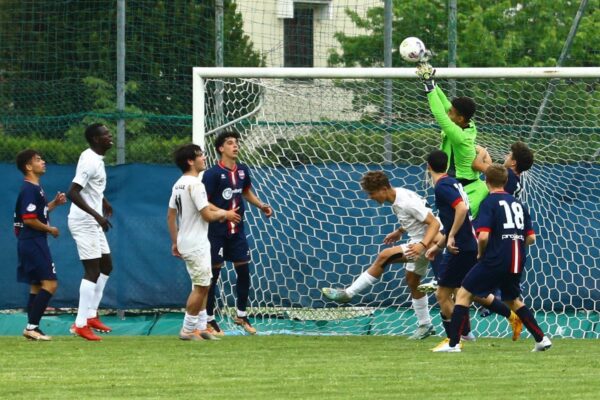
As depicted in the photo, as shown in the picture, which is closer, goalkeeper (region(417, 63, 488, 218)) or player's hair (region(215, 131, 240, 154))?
goalkeeper (region(417, 63, 488, 218))

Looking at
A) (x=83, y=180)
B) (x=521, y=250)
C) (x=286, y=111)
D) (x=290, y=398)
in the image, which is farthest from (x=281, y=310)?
(x=290, y=398)

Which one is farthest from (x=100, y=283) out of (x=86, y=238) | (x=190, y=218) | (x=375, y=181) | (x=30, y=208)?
(x=375, y=181)

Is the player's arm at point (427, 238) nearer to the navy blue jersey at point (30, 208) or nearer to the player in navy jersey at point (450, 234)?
the player in navy jersey at point (450, 234)

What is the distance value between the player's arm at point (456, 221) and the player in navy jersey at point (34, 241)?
372 centimetres

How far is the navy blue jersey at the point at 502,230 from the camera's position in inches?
431

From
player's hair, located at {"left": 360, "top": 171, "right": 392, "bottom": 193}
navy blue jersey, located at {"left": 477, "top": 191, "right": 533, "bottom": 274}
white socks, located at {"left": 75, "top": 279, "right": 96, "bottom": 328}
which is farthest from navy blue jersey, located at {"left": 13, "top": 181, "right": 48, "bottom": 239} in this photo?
navy blue jersey, located at {"left": 477, "top": 191, "right": 533, "bottom": 274}

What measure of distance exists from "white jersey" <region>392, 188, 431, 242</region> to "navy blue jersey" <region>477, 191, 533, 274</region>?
1571 mm

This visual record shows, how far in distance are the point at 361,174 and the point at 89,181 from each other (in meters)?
3.41

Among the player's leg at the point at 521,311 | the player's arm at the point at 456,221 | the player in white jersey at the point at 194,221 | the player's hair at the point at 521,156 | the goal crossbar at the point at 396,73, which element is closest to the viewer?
the player's leg at the point at 521,311

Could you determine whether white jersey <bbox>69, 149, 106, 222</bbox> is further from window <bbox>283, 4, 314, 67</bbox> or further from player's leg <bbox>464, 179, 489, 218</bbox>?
window <bbox>283, 4, 314, 67</bbox>

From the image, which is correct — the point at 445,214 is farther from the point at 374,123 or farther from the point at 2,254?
the point at 2,254

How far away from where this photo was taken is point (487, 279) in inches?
432

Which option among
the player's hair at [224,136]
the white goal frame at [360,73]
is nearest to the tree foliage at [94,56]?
the white goal frame at [360,73]

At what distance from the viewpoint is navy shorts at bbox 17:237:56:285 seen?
12.7m
